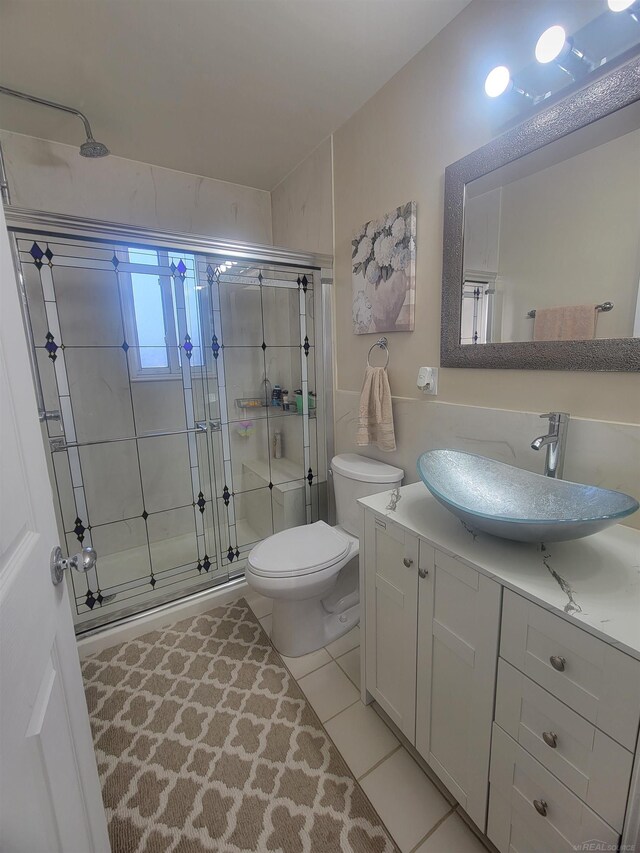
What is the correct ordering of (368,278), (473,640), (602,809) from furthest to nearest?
(368,278), (473,640), (602,809)

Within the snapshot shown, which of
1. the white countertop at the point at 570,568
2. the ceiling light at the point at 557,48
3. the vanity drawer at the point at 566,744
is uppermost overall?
the ceiling light at the point at 557,48

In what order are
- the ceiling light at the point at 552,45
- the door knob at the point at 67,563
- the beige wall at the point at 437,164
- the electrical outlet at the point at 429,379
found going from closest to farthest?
1. the door knob at the point at 67,563
2. the ceiling light at the point at 552,45
3. the beige wall at the point at 437,164
4. the electrical outlet at the point at 429,379

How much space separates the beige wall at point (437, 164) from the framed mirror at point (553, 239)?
69 millimetres

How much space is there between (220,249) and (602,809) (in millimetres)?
2197

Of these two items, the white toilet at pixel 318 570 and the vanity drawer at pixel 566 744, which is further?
the white toilet at pixel 318 570

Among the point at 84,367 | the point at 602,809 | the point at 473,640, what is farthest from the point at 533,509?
the point at 84,367

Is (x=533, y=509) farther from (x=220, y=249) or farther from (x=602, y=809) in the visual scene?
(x=220, y=249)

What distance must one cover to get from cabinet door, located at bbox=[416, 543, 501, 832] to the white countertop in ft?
0.16

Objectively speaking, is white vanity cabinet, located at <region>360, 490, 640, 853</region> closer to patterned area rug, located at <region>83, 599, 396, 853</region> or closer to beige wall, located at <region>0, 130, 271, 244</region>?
patterned area rug, located at <region>83, 599, 396, 853</region>

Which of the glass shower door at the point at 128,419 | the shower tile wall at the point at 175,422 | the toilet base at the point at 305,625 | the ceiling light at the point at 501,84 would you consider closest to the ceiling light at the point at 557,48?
the ceiling light at the point at 501,84

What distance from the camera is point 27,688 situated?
1.80 ft

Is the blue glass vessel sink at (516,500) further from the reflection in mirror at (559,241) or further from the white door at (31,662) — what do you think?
the white door at (31,662)

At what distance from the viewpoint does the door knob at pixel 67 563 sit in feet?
2.35

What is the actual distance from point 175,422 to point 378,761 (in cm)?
176
